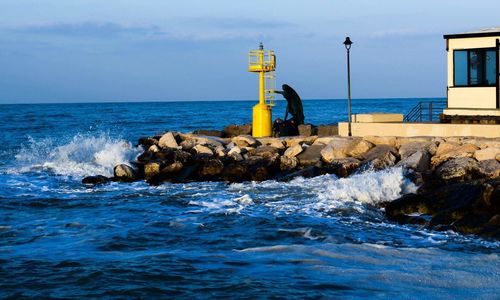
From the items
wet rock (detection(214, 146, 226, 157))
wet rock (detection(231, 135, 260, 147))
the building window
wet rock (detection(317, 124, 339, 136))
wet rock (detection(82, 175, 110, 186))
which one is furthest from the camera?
wet rock (detection(317, 124, 339, 136))

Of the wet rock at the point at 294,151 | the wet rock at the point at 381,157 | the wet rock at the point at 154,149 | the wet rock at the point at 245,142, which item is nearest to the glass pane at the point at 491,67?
the wet rock at the point at 381,157

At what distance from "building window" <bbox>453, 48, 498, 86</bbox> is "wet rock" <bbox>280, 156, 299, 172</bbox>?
213 inches

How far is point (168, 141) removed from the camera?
2502cm

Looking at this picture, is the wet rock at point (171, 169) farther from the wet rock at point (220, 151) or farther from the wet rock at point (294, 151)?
the wet rock at point (294, 151)

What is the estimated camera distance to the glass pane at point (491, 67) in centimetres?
2164

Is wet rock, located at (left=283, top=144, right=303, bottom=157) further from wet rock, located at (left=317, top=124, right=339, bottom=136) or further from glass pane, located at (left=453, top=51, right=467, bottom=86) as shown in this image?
glass pane, located at (left=453, top=51, right=467, bottom=86)

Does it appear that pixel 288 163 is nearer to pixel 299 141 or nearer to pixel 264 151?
pixel 264 151

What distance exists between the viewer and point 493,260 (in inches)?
428

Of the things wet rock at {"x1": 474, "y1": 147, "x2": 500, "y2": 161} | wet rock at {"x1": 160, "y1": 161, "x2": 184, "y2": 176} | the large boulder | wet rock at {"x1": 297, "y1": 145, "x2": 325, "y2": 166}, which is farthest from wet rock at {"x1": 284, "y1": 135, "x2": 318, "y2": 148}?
the large boulder

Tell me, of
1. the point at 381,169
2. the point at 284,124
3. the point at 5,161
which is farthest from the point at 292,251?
the point at 5,161

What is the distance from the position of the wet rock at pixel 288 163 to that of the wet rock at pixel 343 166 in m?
1.14

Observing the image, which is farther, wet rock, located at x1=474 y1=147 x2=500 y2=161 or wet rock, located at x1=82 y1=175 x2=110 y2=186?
wet rock, located at x1=82 y1=175 x2=110 y2=186

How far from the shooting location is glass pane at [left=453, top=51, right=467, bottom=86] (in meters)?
22.2

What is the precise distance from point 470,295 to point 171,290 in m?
3.56
